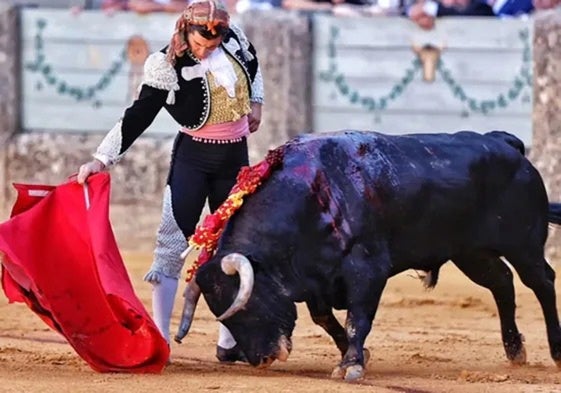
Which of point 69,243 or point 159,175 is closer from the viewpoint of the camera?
point 69,243

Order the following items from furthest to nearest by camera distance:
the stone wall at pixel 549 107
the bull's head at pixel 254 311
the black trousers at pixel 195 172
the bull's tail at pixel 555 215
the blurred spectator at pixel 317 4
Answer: the blurred spectator at pixel 317 4
the stone wall at pixel 549 107
the bull's tail at pixel 555 215
the black trousers at pixel 195 172
the bull's head at pixel 254 311

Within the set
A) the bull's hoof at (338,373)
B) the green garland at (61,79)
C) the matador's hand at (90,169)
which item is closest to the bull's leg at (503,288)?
the bull's hoof at (338,373)

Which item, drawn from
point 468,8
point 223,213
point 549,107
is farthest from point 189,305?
point 468,8

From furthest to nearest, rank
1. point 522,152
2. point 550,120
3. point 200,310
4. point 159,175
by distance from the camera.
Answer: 1. point 159,175
2. point 550,120
3. point 200,310
4. point 522,152

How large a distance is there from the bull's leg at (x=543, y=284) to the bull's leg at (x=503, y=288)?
0.47ft

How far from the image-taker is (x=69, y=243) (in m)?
7.27

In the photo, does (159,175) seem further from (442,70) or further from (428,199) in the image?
(428,199)

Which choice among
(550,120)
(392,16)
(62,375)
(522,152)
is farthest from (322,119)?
(62,375)

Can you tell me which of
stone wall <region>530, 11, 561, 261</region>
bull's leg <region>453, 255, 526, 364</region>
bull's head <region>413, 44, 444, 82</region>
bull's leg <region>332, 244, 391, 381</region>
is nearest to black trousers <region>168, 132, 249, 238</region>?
bull's leg <region>332, 244, 391, 381</region>

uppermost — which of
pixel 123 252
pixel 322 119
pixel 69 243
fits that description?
pixel 69 243

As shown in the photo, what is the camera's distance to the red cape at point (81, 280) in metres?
7.09

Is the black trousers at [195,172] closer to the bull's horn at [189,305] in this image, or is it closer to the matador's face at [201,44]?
the matador's face at [201,44]

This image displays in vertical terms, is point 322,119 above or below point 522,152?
below

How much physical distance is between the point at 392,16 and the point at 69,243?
205 inches
